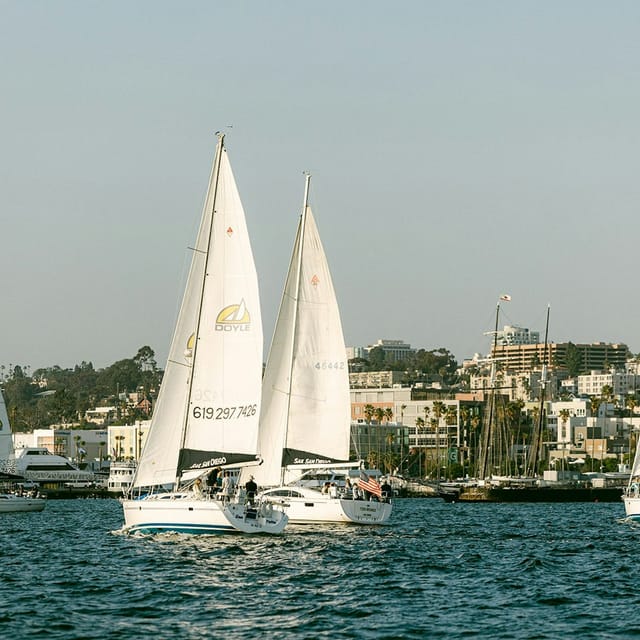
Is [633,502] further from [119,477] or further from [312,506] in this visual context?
[119,477]

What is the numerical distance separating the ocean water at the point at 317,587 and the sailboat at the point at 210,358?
251 cm

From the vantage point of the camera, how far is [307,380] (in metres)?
66.8

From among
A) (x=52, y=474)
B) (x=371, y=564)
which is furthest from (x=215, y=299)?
(x=52, y=474)

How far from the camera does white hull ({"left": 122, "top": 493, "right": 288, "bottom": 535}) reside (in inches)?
1993

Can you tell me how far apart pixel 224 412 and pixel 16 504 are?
48.9 metres

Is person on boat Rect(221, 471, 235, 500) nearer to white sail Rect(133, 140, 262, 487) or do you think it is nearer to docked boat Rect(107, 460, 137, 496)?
white sail Rect(133, 140, 262, 487)

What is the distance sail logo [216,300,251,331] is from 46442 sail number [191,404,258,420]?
2.97m

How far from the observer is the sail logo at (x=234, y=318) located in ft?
174

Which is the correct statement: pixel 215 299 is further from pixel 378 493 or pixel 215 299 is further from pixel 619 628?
pixel 619 628

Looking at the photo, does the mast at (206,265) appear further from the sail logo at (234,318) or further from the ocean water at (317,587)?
the ocean water at (317,587)

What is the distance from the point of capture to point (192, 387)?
52938mm

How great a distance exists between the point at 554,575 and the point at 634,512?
32372mm

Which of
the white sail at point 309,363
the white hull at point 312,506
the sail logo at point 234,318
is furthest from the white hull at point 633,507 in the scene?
the sail logo at point 234,318

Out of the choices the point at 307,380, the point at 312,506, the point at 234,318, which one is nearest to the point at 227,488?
the point at 234,318
